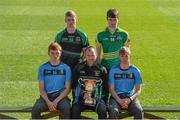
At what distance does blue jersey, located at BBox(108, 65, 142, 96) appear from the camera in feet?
26.5

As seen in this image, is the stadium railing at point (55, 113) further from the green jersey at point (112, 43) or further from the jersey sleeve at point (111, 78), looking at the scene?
the green jersey at point (112, 43)

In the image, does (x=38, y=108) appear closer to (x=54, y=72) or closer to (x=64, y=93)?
(x=64, y=93)

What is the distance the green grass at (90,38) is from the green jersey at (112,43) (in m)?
1.69

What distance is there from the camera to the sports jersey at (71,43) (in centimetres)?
888

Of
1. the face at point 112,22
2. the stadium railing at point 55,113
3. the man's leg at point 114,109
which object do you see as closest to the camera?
the man's leg at point 114,109

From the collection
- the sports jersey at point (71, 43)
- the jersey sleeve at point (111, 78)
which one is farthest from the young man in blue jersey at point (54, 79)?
the sports jersey at point (71, 43)

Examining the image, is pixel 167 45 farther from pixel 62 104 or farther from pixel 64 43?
pixel 62 104

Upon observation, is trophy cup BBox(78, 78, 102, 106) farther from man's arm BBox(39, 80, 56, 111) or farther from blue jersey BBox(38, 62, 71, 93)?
man's arm BBox(39, 80, 56, 111)

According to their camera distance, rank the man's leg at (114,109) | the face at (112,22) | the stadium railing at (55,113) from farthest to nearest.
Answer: the face at (112,22)
the stadium railing at (55,113)
the man's leg at (114,109)

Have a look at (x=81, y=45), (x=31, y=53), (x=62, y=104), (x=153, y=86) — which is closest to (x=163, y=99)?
(x=153, y=86)

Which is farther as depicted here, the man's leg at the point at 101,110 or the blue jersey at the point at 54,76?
the blue jersey at the point at 54,76

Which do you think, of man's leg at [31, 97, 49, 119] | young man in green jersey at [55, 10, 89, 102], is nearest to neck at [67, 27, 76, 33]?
young man in green jersey at [55, 10, 89, 102]

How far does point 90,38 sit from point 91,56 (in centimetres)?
962

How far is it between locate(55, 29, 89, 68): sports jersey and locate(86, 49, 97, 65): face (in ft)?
3.21
